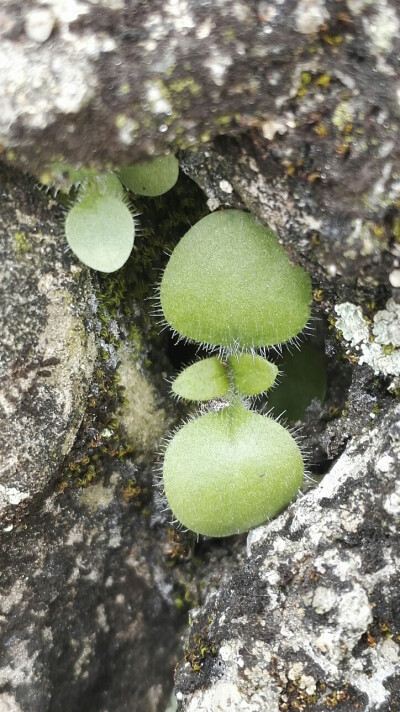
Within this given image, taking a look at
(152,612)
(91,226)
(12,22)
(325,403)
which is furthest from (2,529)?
(12,22)

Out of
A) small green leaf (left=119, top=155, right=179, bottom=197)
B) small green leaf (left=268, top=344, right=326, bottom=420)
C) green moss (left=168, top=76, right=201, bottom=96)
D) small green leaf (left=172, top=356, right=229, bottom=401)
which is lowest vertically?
small green leaf (left=268, top=344, right=326, bottom=420)

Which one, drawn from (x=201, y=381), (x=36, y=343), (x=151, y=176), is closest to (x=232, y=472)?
(x=201, y=381)

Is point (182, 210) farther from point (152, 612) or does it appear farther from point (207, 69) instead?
point (152, 612)

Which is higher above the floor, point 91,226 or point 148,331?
point 91,226

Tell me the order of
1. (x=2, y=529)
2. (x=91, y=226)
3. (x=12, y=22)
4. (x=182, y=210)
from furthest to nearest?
(x=182, y=210)
(x=2, y=529)
(x=91, y=226)
(x=12, y=22)

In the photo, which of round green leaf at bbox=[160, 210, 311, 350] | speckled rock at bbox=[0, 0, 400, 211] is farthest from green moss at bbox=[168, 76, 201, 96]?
round green leaf at bbox=[160, 210, 311, 350]

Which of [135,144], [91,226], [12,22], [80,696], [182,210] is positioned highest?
[12,22]

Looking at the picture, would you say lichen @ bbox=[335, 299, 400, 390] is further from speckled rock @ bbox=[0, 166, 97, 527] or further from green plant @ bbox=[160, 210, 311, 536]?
speckled rock @ bbox=[0, 166, 97, 527]

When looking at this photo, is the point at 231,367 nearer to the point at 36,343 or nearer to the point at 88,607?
the point at 36,343

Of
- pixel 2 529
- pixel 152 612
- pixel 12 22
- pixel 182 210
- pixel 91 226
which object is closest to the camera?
pixel 12 22
